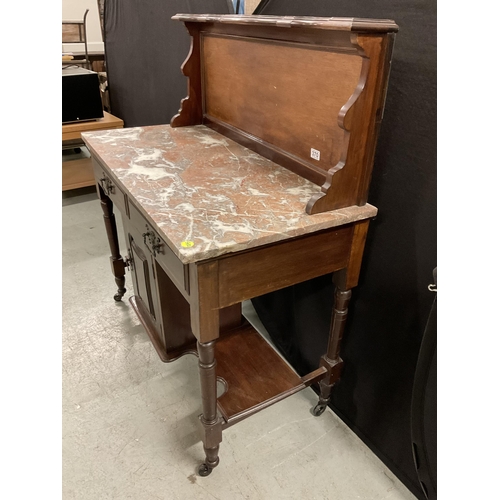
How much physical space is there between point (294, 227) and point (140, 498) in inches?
40.0

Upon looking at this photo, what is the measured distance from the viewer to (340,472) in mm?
1438

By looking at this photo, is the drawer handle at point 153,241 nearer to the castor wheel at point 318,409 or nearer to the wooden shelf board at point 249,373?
the wooden shelf board at point 249,373

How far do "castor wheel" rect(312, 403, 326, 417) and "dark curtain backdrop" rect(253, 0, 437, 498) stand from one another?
63 mm

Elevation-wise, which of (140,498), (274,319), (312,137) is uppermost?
(312,137)

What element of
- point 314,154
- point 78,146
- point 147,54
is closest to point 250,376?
point 314,154

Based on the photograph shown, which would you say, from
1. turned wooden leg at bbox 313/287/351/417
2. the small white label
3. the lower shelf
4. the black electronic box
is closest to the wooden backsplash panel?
the small white label

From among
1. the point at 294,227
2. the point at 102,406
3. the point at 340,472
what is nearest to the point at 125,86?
the point at 102,406

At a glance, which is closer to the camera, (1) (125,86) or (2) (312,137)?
(2) (312,137)

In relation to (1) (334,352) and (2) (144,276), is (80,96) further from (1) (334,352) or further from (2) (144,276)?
(1) (334,352)

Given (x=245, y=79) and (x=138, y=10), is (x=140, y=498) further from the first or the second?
(x=138, y=10)

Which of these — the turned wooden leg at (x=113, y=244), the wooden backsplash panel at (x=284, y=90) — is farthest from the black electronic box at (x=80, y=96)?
the wooden backsplash panel at (x=284, y=90)

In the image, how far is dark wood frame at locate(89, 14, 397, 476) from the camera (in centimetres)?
99

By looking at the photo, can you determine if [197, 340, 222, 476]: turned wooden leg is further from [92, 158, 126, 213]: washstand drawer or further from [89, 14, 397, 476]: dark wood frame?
[92, 158, 126, 213]: washstand drawer

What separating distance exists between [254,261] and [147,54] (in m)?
2.32
